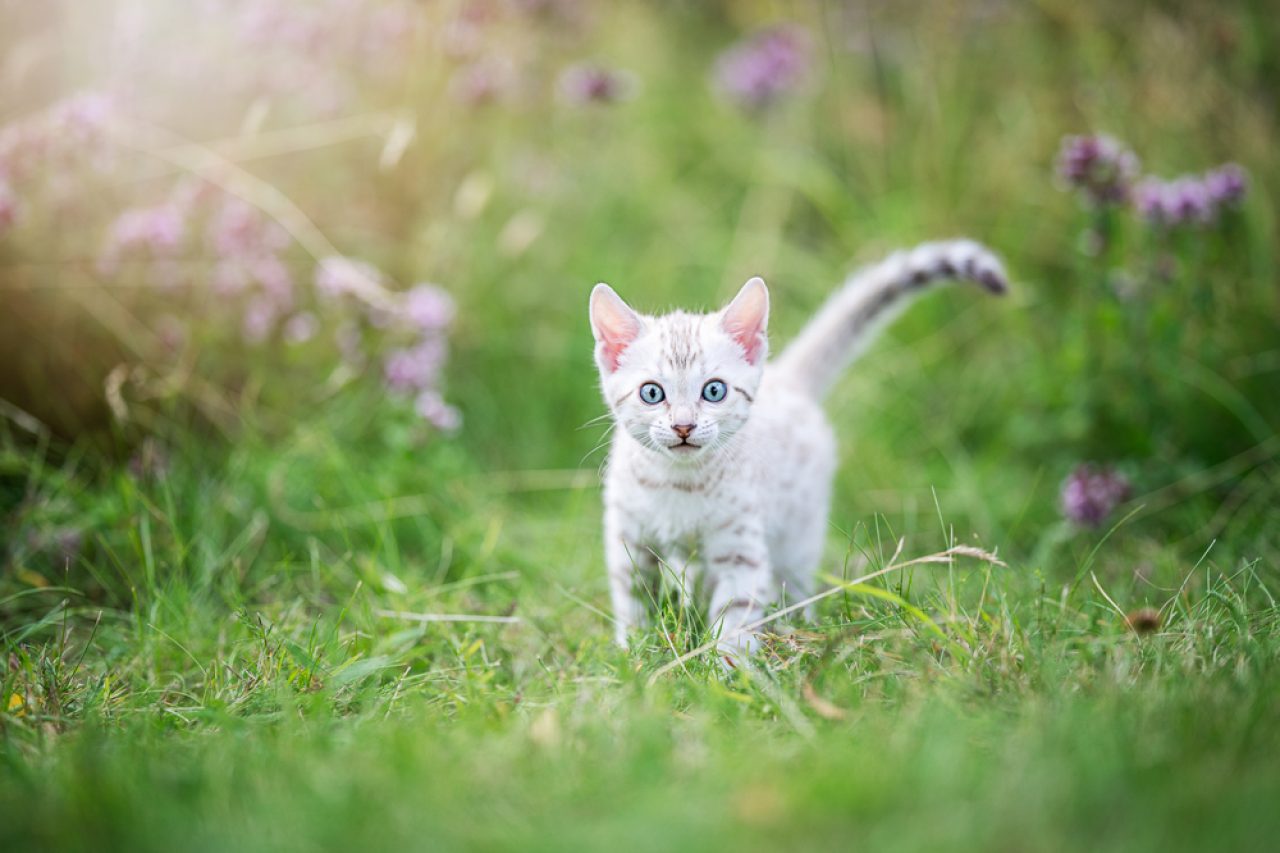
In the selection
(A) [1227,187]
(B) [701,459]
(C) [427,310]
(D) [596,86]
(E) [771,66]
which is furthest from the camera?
(E) [771,66]

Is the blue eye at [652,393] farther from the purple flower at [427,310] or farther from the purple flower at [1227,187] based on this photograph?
the purple flower at [1227,187]

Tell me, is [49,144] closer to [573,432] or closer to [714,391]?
[573,432]

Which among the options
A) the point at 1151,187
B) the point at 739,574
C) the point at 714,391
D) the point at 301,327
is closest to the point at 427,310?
the point at 301,327

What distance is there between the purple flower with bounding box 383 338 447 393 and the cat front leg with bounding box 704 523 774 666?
4.00 feet

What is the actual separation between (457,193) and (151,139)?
1.07 meters

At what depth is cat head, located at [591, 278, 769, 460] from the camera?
2285 millimetres

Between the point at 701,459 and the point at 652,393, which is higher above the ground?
the point at 652,393

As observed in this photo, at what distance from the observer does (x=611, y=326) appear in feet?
8.01

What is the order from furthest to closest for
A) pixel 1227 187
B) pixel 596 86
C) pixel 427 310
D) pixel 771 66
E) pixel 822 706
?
pixel 771 66
pixel 596 86
pixel 427 310
pixel 1227 187
pixel 822 706

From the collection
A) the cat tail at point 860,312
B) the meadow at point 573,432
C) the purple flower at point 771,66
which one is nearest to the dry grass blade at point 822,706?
the meadow at point 573,432

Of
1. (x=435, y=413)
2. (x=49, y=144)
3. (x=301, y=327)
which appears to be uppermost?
(x=49, y=144)

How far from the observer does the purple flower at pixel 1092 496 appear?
9.80 ft

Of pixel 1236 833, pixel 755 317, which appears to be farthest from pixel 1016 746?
pixel 755 317

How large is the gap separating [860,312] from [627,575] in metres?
1.12
